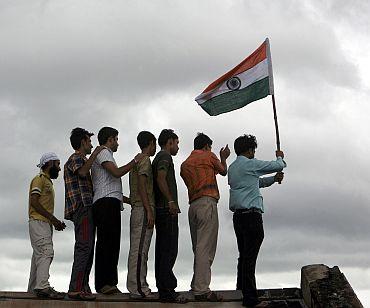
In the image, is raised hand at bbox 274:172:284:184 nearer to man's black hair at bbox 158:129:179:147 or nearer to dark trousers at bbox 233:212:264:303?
dark trousers at bbox 233:212:264:303

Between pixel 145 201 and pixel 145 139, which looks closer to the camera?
pixel 145 201

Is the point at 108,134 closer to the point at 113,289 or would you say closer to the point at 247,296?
the point at 113,289

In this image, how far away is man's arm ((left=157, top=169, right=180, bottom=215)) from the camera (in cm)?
775

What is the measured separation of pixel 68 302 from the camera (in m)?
7.51

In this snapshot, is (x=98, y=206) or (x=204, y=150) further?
(x=204, y=150)

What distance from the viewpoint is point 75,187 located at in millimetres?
7898

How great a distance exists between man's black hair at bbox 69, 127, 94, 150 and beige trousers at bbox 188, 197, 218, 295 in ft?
4.93

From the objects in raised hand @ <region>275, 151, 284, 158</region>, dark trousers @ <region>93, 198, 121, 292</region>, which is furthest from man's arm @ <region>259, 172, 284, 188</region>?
dark trousers @ <region>93, 198, 121, 292</region>

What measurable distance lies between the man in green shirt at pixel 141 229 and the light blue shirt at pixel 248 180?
3.09ft

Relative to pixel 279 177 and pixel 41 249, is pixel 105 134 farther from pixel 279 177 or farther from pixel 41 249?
pixel 279 177

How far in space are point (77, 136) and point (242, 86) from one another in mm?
2444

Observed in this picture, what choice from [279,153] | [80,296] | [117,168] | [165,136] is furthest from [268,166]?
[80,296]

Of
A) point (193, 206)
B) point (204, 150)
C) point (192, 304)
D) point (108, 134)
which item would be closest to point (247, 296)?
point (192, 304)

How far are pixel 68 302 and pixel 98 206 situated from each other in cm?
110
